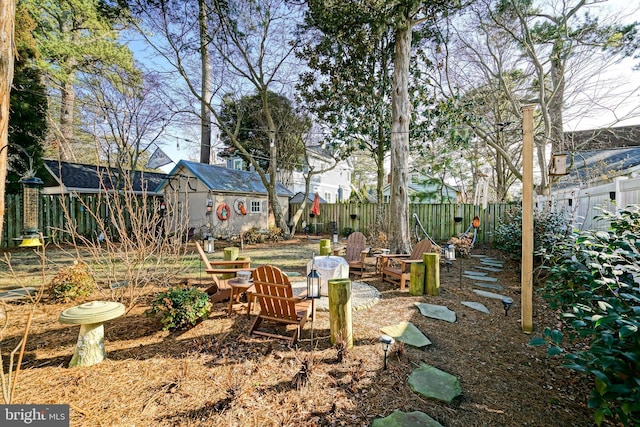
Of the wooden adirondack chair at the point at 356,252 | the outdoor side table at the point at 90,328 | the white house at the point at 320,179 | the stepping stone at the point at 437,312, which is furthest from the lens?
the white house at the point at 320,179

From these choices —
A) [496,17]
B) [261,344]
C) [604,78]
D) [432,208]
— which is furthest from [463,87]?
[261,344]

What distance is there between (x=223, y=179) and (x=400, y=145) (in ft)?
31.2

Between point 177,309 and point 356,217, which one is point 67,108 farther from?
point 177,309

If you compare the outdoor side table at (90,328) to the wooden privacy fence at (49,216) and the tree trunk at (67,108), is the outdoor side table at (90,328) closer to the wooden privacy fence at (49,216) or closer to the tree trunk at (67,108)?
the wooden privacy fence at (49,216)

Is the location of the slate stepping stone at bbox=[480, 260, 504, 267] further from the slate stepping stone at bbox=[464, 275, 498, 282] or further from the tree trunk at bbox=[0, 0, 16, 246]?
the tree trunk at bbox=[0, 0, 16, 246]

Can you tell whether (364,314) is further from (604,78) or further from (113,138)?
(113,138)

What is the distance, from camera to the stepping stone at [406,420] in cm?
204

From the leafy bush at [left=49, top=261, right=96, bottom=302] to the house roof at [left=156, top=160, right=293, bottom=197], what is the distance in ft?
26.9

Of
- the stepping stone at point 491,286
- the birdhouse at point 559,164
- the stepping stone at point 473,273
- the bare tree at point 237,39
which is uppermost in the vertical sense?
the bare tree at point 237,39

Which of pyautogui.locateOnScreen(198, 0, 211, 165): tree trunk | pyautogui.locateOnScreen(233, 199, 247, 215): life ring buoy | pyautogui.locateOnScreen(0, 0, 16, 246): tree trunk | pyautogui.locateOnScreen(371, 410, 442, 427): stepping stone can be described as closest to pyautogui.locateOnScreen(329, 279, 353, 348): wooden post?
pyautogui.locateOnScreen(371, 410, 442, 427): stepping stone

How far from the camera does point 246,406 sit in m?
2.19

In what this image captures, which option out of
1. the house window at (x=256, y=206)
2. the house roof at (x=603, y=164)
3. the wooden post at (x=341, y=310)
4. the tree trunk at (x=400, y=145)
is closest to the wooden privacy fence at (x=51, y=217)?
the house window at (x=256, y=206)

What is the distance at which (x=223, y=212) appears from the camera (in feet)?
42.2

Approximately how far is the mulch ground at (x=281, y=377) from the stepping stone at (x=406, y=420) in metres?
0.06
